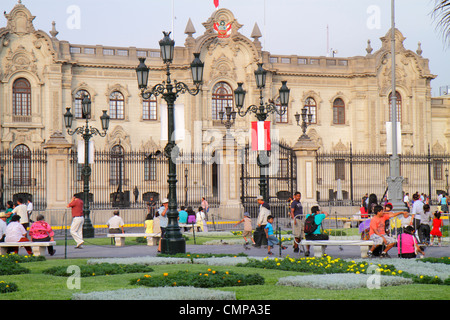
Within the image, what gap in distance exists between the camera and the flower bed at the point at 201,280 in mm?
10805

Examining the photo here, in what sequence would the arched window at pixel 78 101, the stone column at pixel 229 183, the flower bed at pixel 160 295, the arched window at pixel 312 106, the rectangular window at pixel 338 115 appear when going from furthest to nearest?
the rectangular window at pixel 338 115 → the arched window at pixel 312 106 → the arched window at pixel 78 101 → the stone column at pixel 229 183 → the flower bed at pixel 160 295

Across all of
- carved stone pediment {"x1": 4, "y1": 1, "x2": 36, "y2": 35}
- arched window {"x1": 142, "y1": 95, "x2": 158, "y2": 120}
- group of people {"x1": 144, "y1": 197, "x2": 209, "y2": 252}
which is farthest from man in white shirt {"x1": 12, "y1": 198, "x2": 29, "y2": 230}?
arched window {"x1": 142, "y1": 95, "x2": 158, "y2": 120}

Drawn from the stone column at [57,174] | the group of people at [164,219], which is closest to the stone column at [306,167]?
the group of people at [164,219]

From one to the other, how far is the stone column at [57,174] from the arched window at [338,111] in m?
27.4

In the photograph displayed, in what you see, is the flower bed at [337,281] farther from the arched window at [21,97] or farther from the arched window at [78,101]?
the arched window at [78,101]

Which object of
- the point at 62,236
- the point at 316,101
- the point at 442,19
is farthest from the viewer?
the point at 316,101

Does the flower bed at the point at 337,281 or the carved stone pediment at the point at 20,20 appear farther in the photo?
the carved stone pediment at the point at 20,20

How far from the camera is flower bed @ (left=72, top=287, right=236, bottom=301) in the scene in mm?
9398

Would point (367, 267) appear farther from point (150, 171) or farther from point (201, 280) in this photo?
point (150, 171)

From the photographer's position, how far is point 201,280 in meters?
11.0
